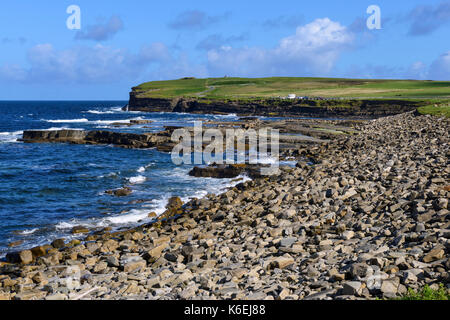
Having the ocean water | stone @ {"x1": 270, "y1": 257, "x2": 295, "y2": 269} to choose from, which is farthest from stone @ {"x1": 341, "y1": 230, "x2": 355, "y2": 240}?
the ocean water

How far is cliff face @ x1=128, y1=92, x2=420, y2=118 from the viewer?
309 ft

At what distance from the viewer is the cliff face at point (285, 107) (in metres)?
94.1

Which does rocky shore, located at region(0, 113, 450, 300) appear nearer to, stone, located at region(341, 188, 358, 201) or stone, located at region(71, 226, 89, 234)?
stone, located at region(341, 188, 358, 201)

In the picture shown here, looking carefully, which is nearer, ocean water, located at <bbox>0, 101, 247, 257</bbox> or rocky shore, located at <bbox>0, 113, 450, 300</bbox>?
rocky shore, located at <bbox>0, 113, 450, 300</bbox>

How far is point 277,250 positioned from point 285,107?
10337 centimetres

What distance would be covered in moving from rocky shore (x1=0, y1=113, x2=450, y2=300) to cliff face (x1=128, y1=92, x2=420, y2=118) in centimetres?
7481

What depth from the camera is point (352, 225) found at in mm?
13922

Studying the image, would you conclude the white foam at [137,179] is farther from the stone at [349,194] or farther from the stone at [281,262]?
the stone at [281,262]

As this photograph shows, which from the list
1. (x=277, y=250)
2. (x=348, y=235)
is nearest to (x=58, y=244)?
(x=277, y=250)

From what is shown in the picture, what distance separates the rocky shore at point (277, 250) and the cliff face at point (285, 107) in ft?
245

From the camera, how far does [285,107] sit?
113375mm
